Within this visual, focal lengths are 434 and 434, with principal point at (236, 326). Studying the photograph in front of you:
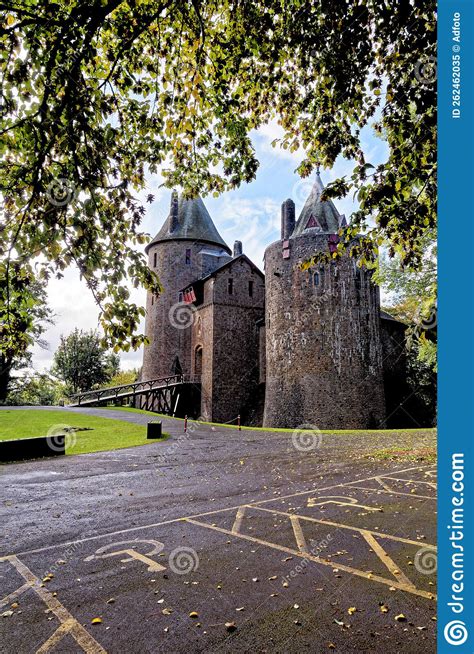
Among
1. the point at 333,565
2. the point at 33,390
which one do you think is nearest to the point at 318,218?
the point at 333,565

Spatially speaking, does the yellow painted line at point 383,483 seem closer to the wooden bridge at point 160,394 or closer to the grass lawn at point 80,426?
the grass lawn at point 80,426

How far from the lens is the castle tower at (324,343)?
29.3m

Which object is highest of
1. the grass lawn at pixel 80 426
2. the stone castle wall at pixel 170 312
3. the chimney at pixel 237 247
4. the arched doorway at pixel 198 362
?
the chimney at pixel 237 247

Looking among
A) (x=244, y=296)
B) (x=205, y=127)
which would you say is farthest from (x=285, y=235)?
(x=205, y=127)

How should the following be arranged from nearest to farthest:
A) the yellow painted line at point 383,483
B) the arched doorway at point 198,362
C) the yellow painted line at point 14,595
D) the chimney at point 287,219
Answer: the yellow painted line at point 14,595 → the yellow painted line at point 383,483 → the chimney at point 287,219 → the arched doorway at point 198,362

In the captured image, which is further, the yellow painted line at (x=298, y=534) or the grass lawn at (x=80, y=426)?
the grass lawn at (x=80, y=426)

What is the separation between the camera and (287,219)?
110 feet

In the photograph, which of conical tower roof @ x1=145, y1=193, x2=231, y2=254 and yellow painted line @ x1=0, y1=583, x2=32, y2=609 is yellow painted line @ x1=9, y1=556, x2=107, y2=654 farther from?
conical tower roof @ x1=145, y1=193, x2=231, y2=254

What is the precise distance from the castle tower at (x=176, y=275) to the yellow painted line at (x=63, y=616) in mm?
36867

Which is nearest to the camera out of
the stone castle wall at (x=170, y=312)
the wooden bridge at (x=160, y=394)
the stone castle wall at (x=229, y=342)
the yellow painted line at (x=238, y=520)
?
the yellow painted line at (x=238, y=520)

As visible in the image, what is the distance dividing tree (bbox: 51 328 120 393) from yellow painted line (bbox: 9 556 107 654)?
168 feet

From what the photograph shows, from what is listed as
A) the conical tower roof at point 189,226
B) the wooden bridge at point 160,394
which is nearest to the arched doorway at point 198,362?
the wooden bridge at point 160,394

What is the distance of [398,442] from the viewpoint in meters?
17.4

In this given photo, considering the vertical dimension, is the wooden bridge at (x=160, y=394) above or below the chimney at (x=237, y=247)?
below
